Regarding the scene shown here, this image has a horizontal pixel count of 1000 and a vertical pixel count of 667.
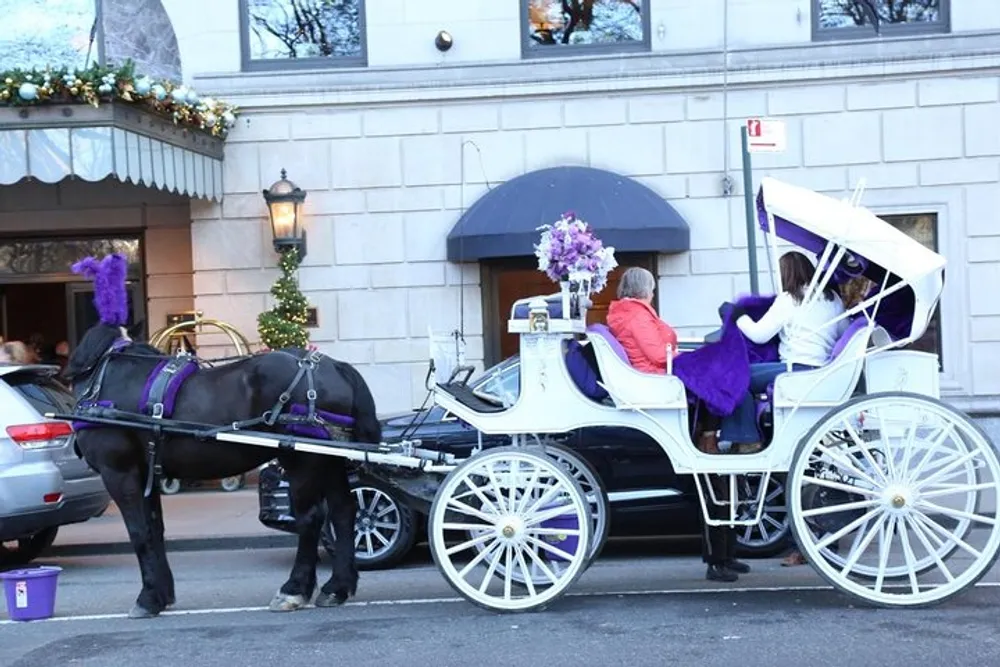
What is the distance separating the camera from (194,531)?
11875 mm

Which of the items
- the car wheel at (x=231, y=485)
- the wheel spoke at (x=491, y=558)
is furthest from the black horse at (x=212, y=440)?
the car wheel at (x=231, y=485)

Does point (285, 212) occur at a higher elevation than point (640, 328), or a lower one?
higher

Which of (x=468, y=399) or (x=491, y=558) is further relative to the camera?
(x=468, y=399)

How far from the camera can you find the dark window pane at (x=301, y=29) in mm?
15023

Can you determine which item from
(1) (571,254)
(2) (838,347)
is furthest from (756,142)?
(1) (571,254)

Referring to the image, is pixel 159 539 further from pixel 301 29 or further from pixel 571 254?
pixel 301 29

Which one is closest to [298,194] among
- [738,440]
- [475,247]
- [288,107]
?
[288,107]

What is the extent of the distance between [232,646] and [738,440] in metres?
3.05

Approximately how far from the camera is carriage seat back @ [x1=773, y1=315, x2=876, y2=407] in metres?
7.02

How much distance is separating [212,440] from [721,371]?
3084 mm

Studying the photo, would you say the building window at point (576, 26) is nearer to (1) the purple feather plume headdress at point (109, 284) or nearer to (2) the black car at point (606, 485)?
(2) the black car at point (606, 485)

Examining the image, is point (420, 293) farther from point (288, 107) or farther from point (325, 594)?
point (325, 594)

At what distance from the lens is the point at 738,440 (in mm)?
7277

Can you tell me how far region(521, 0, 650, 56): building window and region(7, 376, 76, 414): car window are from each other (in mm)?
6937
